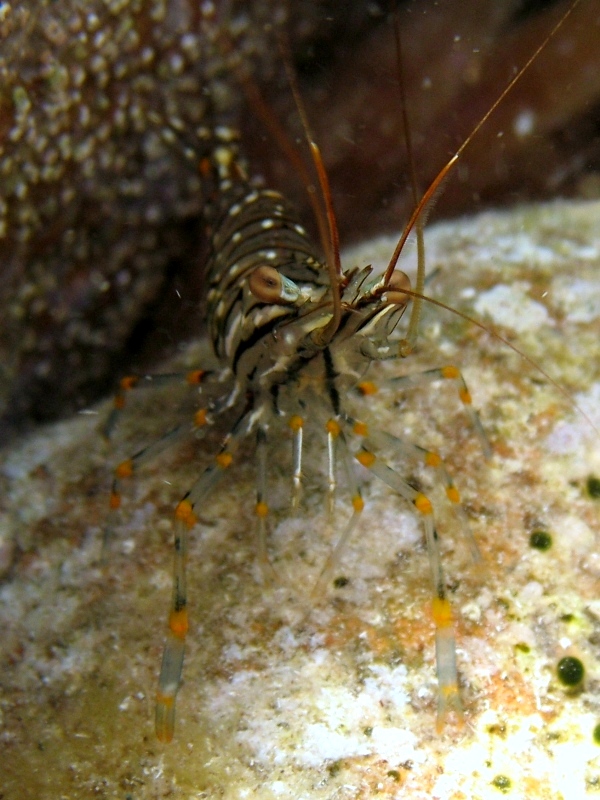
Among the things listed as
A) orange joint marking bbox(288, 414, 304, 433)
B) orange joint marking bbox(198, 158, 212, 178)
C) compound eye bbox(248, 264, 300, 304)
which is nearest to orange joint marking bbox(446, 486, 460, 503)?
orange joint marking bbox(288, 414, 304, 433)

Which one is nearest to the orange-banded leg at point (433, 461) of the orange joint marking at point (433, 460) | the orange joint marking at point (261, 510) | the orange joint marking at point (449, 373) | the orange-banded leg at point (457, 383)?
the orange joint marking at point (433, 460)

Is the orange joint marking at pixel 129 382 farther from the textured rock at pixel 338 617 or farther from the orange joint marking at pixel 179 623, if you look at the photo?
the orange joint marking at pixel 179 623

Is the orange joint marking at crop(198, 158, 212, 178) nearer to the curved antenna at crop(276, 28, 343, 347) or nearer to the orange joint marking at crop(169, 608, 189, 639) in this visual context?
the curved antenna at crop(276, 28, 343, 347)

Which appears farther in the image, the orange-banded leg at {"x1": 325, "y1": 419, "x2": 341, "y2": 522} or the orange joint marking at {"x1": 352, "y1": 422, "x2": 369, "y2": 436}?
the orange joint marking at {"x1": 352, "y1": 422, "x2": 369, "y2": 436}

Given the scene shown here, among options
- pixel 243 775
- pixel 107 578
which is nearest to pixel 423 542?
pixel 243 775

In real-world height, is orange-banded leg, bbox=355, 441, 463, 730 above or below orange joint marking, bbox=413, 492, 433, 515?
below

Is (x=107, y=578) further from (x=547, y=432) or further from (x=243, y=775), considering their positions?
(x=547, y=432)
